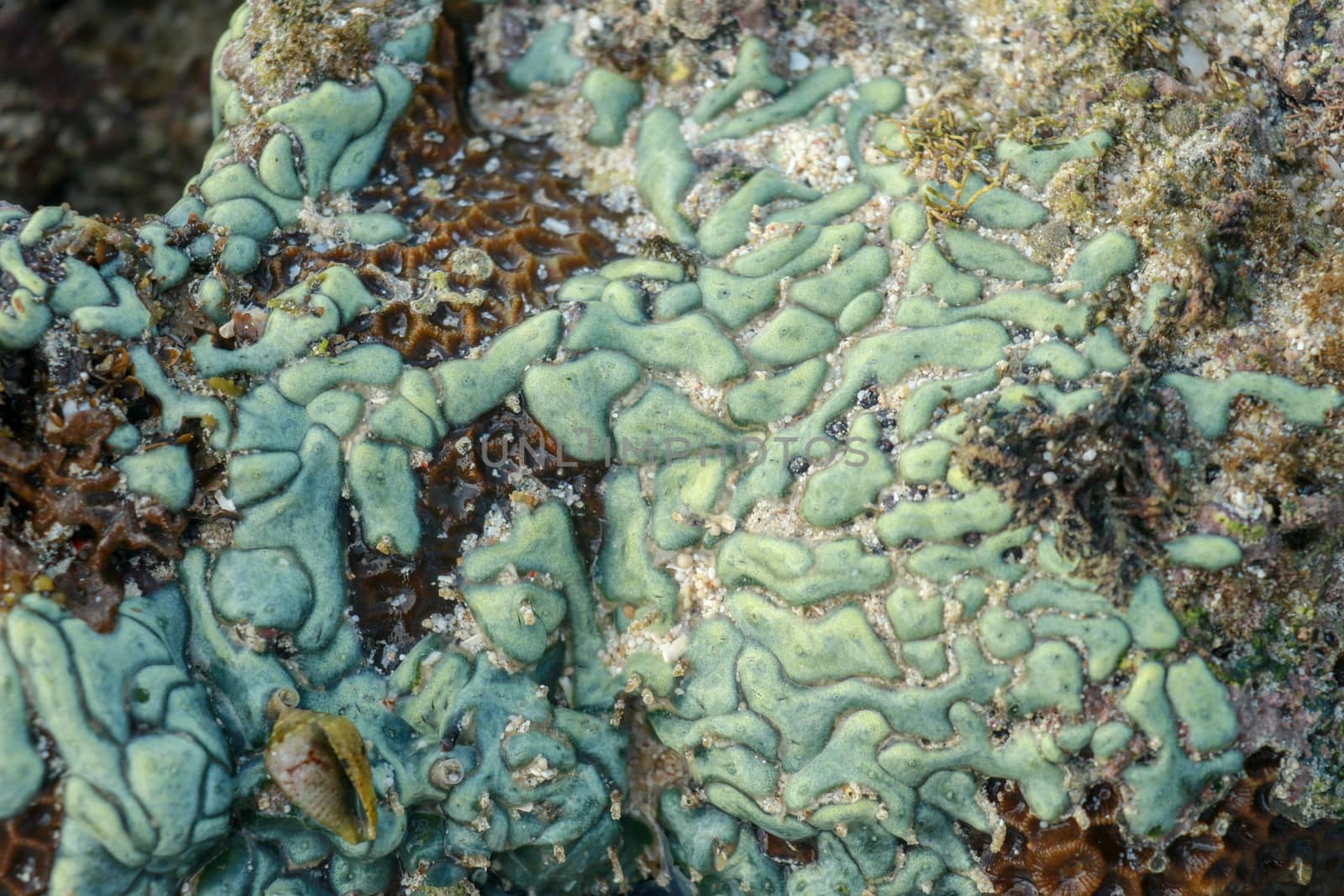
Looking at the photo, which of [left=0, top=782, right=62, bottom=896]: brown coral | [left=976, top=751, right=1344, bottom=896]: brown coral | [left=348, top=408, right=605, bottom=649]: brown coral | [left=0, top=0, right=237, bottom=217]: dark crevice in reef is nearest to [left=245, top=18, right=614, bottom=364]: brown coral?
[left=348, top=408, right=605, bottom=649]: brown coral

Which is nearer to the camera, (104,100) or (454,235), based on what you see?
(454,235)

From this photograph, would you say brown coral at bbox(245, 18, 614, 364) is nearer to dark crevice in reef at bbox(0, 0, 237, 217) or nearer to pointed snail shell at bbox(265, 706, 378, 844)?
pointed snail shell at bbox(265, 706, 378, 844)

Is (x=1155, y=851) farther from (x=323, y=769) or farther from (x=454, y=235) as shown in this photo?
(x=454, y=235)

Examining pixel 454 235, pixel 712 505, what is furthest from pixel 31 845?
pixel 454 235

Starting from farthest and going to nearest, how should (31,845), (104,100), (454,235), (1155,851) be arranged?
(104,100), (454,235), (1155,851), (31,845)

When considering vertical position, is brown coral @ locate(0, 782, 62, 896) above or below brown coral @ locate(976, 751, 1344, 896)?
above

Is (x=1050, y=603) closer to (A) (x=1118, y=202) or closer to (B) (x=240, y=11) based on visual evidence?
(A) (x=1118, y=202)

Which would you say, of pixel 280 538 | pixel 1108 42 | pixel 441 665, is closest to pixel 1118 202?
pixel 1108 42

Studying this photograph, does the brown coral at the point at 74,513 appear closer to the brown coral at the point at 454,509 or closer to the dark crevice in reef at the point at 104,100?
the brown coral at the point at 454,509
